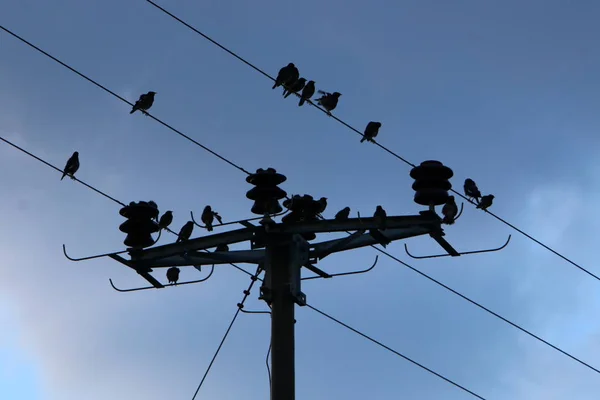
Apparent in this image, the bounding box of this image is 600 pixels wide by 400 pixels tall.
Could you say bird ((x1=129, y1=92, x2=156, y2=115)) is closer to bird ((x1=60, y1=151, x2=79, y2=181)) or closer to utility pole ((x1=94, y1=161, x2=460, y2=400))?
bird ((x1=60, y1=151, x2=79, y2=181))

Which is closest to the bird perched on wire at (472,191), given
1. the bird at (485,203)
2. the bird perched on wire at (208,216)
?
the bird at (485,203)

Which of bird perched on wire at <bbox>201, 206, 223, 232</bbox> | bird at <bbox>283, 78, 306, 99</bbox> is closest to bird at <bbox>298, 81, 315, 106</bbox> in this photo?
bird at <bbox>283, 78, 306, 99</bbox>

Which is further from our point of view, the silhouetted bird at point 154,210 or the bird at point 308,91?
the bird at point 308,91

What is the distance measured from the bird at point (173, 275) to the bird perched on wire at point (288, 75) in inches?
261

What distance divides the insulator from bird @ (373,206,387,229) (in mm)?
649

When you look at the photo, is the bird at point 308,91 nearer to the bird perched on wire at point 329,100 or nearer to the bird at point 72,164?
the bird perched on wire at point 329,100

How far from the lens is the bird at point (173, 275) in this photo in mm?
13664

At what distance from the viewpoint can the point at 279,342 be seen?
455 inches

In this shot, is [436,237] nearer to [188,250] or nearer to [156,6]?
[188,250]

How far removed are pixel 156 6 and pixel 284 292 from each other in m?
3.96

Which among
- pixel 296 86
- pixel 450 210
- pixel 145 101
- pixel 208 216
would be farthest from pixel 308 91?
pixel 450 210

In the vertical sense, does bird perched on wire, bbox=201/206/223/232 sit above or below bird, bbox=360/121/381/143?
below

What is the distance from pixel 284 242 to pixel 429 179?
1.74m

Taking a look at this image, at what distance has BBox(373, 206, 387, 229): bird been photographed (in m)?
12.0
